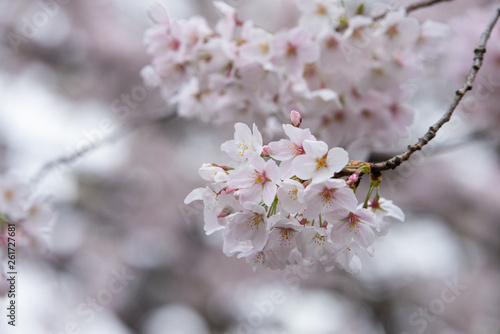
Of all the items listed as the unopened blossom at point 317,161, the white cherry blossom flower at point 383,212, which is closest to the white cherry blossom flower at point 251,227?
the unopened blossom at point 317,161

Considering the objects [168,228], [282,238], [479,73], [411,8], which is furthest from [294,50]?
[168,228]

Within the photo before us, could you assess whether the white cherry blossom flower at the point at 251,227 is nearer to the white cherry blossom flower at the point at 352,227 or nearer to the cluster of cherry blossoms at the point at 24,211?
the white cherry blossom flower at the point at 352,227

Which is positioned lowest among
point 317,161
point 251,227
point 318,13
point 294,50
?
point 251,227

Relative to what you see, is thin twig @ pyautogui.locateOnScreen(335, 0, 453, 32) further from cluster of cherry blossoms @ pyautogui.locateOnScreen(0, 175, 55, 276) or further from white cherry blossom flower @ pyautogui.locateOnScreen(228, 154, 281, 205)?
cluster of cherry blossoms @ pyautogui.locateOnScreen(0, 175, 55, 276)

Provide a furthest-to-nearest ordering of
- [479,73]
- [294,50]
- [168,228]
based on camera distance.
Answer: [168,228] < [479,73] < [294,50]

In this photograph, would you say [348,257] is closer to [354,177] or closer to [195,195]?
[354,177]

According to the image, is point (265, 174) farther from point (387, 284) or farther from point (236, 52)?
point (387, 284)
